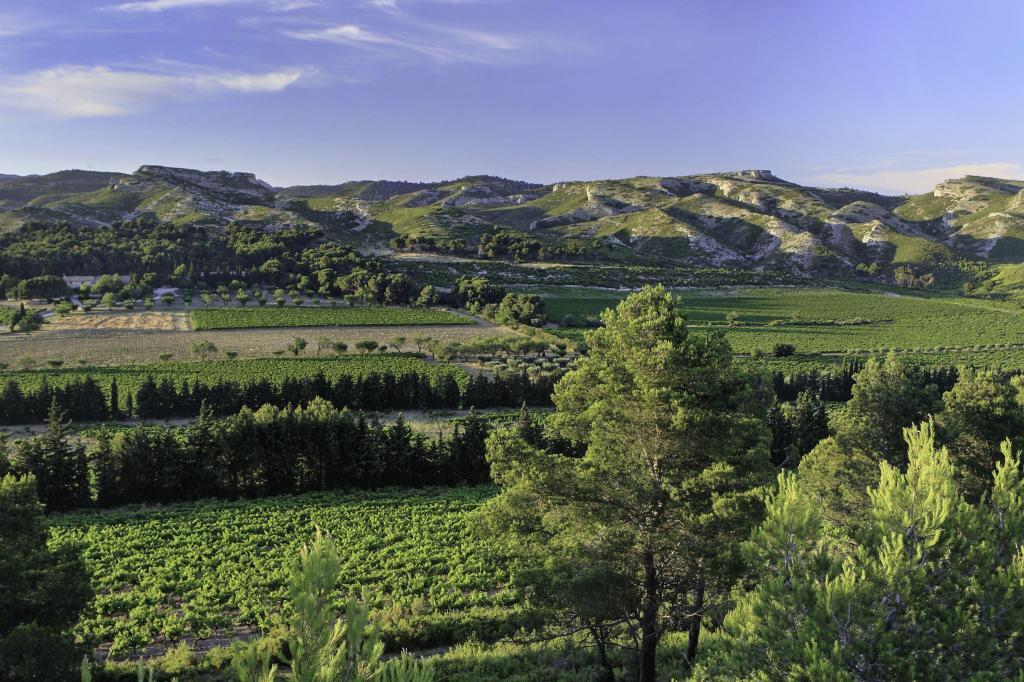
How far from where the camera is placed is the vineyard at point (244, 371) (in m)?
70.3

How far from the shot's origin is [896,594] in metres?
8.23

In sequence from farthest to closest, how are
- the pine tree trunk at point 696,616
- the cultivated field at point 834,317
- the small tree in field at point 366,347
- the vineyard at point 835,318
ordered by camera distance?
the cultivated field at point 834,317 → the vineyard at point 835,318 → the small tree in field at point 366,347 → the pine tree trunk at point 696,616

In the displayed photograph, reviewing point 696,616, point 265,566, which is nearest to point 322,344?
point 265,566

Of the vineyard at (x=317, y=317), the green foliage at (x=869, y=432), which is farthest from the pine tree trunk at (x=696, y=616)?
the vineyard at (x=317, y=317)

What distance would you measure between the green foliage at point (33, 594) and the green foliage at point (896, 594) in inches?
601

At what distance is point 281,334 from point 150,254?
87363 mm

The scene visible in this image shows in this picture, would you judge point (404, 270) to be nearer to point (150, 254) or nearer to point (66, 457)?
point (150, 254)

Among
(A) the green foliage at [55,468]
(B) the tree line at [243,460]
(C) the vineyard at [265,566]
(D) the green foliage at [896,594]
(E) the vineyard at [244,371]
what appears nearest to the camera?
(D) the green foliage at [896,594]

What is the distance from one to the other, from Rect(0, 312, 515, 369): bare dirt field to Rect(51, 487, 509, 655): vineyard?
5256 cm

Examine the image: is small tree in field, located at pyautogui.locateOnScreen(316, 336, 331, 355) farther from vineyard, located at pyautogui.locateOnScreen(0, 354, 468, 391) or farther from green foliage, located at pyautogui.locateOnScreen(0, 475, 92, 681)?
green foliage, located at pyautogui.locateOnScreen(0, 475, 92, 681)

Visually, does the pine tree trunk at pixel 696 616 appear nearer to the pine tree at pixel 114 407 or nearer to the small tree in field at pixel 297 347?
the pine tree at pixel 114 407

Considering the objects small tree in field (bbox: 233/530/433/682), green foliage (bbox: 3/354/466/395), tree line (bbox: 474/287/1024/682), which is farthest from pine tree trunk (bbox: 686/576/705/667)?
green foliage (bbox: 3/354/466/395)

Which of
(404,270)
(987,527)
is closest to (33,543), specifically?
(987,527)

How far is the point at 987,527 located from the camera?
342 inches
